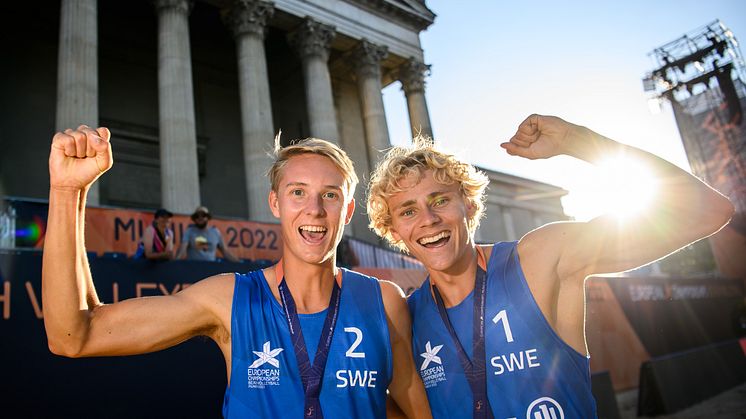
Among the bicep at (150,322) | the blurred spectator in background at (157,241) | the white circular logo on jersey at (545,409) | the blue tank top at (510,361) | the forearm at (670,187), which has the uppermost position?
the blurred spectator in background at (157,241)

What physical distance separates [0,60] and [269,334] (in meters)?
20.9

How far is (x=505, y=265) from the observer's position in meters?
2.64

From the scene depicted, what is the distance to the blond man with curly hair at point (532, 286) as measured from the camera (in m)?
2.28

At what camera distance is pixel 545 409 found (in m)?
2.29

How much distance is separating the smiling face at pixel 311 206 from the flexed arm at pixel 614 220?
961 millimetres

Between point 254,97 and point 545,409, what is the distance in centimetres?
1720

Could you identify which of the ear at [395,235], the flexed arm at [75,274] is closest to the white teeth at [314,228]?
the ear at [395,235]

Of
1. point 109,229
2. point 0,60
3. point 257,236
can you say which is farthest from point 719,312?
point 0,60

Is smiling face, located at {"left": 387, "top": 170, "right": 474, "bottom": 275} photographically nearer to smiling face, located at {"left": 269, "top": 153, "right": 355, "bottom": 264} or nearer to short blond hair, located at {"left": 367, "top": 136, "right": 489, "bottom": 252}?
short blond hair, located at {"left": 367, "top": 136, "right": 489, "bottom": 252}

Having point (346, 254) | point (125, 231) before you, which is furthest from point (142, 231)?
point (346, 254)

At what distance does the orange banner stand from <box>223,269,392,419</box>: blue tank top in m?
8.94

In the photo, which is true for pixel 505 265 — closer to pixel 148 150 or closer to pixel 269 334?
pixel 269 334

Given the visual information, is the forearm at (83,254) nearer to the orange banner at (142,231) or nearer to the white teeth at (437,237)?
the white teeth at (437,237)

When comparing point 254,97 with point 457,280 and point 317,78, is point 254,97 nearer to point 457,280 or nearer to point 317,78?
point 317,78
